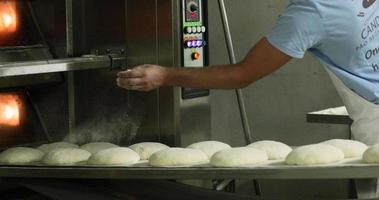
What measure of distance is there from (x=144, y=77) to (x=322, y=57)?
56 cm

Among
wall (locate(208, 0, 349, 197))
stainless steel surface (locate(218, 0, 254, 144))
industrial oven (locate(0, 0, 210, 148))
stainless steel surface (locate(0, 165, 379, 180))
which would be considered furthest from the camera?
wall (locate(208, 0, 349, 197))

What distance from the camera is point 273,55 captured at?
2068 mm

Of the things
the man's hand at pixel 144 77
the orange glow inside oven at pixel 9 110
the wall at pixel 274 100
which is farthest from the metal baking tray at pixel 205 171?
the wall at pixel 274 100

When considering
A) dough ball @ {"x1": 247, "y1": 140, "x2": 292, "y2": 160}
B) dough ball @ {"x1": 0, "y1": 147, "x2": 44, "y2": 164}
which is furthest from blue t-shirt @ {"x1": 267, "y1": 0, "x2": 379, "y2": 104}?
dough ball @ {"x1": 0, "y1": 147, "x2": 44, "y2": 164}

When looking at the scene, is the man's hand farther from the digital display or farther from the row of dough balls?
the digital display

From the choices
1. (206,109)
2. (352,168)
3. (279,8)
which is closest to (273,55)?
(352,168)

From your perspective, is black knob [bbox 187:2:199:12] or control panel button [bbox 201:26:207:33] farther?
control panel button [bbox 201:26:207:33]

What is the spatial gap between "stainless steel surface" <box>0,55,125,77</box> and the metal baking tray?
0.30m

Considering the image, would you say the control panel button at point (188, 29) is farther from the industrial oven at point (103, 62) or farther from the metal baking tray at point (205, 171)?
the metal baking tray at point (205, 171)

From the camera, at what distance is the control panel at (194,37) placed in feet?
8.89

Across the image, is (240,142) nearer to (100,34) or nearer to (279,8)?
(279,8)

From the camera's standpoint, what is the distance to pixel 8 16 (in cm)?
261

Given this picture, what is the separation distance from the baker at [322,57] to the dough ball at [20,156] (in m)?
0.37

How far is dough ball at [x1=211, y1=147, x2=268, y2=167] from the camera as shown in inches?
78.1
